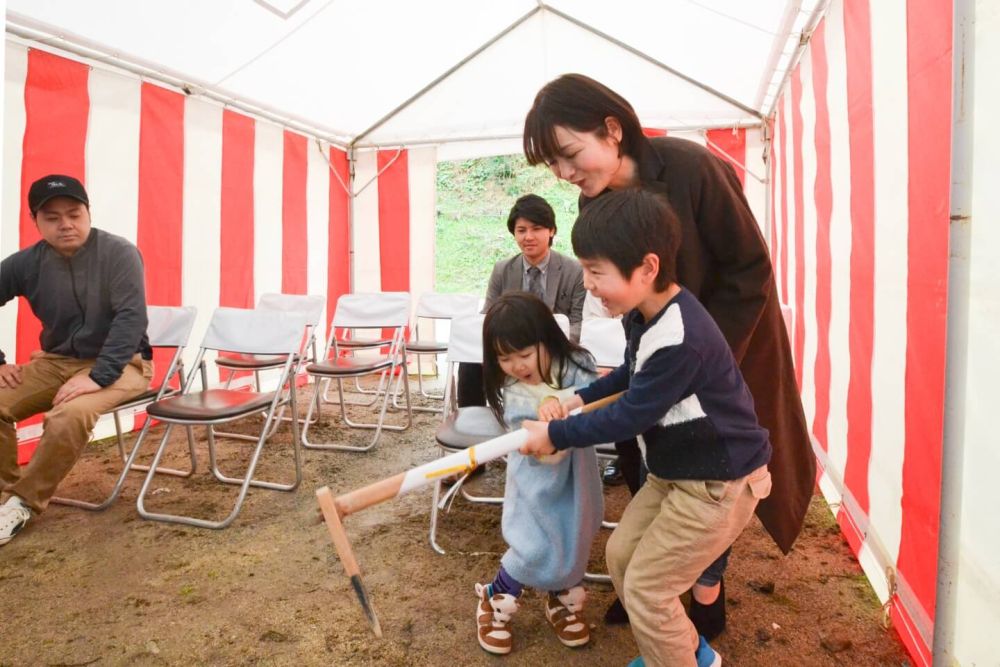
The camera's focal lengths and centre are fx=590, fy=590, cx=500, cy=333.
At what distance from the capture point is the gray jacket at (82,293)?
8.97 ft

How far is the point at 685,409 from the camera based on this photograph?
116 centimetres

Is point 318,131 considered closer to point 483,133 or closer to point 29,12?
point 483,133

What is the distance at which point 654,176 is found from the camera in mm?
1338

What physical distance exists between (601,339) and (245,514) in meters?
1.83

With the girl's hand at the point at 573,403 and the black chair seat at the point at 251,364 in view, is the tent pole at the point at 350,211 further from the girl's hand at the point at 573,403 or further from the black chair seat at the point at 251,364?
the girl's hand at the point at 573,403

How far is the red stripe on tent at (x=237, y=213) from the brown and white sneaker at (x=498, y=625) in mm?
3826

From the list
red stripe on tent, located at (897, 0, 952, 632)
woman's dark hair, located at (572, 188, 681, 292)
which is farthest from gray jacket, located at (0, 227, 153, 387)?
red stripe on tent, located at (897, 0, 952, 632)

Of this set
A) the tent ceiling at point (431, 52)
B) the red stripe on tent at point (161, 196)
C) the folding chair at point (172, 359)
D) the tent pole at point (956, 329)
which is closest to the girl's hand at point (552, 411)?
the tent pole at point (956, 329)

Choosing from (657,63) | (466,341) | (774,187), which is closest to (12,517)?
(466,341)

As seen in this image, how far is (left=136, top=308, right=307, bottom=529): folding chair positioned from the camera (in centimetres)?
249

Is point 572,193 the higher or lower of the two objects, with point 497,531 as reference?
higher

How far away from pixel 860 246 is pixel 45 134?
4.17 m

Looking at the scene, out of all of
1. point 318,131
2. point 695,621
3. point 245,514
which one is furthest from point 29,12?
point 695,621

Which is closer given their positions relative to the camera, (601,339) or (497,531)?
(497,531)
